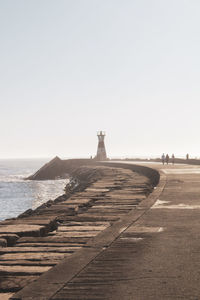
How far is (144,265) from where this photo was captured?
15.2ft

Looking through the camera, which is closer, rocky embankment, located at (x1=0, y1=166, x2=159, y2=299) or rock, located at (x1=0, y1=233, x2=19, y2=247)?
rocky embankment, located at (x1=0, y1=166, x2=159, y2=299)

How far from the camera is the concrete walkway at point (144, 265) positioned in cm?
377

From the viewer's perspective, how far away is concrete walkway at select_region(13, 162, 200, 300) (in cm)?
377

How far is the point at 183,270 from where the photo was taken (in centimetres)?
439

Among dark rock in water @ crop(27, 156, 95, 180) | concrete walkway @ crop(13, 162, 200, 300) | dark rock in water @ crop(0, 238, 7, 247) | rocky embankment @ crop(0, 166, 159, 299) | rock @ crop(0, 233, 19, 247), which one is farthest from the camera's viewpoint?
dark rock in water @ crop(27, 156, 95, 180)

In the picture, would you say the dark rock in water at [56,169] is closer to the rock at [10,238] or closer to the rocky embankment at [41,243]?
the rocky embankment at [41,243]

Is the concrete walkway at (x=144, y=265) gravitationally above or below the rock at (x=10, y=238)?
above

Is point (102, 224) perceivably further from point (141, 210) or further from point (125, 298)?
point (125, 298)

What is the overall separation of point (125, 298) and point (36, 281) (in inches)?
41.8

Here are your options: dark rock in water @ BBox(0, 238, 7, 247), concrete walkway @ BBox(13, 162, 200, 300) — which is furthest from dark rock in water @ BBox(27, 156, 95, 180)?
dark rock in water @ BBox(0, 238, 7, 247)

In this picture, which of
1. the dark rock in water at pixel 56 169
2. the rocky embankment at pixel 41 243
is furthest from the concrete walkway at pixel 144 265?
the dark rock in water at pixel 56 169

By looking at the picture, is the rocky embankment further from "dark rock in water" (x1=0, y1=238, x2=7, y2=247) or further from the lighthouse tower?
the lighthouse tower

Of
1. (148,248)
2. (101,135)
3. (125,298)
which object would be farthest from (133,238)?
(101,135)

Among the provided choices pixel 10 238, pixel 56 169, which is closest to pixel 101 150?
pixel 56 169
